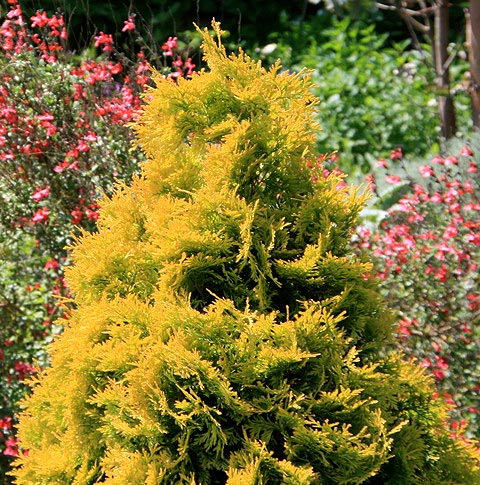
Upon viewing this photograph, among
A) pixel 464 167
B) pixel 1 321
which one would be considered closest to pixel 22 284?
pixel 1 321

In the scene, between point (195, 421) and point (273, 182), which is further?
point (273, 182)

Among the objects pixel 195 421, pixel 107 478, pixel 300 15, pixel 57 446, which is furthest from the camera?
pixel 300 15

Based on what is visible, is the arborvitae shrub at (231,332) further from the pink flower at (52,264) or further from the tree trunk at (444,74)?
the tree trunk at (444,74)

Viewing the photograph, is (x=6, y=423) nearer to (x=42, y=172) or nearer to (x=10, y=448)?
(x=10, y=448)

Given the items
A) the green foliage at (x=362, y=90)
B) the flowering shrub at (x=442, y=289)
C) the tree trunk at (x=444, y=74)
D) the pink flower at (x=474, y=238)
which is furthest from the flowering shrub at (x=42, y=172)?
the green foliage at (x=362, y=90)

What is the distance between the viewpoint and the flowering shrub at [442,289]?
419cm

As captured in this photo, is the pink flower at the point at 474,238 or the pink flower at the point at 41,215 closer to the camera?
the pink flower at the point at 474,238

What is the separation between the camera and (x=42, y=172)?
479 cm

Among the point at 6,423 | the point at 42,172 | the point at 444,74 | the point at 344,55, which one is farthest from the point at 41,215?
the point at 344,55

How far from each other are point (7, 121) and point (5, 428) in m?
1.69

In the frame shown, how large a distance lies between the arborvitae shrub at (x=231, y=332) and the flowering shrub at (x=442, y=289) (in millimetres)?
1469

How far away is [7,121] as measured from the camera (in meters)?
4.74

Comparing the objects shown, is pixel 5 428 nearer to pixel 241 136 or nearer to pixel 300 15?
pixel 241 136

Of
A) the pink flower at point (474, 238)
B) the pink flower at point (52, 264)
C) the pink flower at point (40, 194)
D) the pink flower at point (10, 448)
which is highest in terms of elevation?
the pink flower at point (474, 238)
